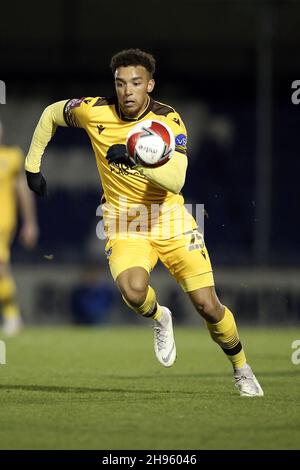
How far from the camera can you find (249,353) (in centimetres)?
1141

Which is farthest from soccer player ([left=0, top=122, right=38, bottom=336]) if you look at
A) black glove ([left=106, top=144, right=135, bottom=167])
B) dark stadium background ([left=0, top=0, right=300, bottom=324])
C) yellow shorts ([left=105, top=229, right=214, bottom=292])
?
black glove ([left=106, top=144, right=135, bottom=167])

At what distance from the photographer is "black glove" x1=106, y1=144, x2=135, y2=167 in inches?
283

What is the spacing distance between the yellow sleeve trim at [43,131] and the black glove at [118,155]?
69cm

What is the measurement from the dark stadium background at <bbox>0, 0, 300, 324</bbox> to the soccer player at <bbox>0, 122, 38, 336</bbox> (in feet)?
10.8

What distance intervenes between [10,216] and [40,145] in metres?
6.61

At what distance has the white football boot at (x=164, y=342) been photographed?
25.9 ft

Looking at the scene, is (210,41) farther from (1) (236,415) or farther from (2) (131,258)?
(1) (236,415)

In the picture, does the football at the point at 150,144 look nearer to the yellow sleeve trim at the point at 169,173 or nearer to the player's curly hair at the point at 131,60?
the yellow sleeve trim at the point at 169,173

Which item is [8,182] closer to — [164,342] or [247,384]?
[164,342]

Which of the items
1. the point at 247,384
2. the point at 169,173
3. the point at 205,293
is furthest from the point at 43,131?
the point at 247,384

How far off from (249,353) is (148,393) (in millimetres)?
3761

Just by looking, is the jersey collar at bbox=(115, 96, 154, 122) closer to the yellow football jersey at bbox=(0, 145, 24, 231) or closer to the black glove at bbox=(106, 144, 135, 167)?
the black glove at bbox=(106, 144, 135, 167)

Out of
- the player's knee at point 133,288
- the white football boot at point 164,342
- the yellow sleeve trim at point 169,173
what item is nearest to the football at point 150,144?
the yellow sleeve trim at point 169,173

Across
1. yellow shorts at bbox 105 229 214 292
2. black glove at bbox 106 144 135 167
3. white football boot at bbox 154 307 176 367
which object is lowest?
white football boot at bbox 154 307 176 367
